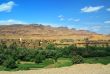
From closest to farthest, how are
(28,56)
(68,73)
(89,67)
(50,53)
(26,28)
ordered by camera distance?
(68,73) → (89,67) → (28,56) → (50,53) → (26,28)

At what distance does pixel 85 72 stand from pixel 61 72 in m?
2.09

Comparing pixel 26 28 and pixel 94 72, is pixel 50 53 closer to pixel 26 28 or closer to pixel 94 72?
pixel 94 72

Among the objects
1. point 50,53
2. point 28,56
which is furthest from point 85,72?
point 50,53

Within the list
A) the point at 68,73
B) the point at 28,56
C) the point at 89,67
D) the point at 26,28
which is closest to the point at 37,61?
the point at 28,56

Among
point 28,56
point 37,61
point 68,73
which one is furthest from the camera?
point 28,56

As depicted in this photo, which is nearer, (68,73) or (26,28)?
(68,73)

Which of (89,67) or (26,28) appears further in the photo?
(26,28)

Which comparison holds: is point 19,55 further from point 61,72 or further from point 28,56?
point 61,72

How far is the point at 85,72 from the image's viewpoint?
2378 centimetres

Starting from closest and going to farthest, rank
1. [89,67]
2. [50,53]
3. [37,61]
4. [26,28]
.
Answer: [89,67], [37,61], [50,53], [26,28]

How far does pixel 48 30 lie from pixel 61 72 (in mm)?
147231

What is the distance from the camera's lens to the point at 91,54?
47844mm

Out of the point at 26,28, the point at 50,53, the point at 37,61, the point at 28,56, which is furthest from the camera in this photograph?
the point at 26,28

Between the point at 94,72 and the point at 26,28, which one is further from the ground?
the point at 26,28
